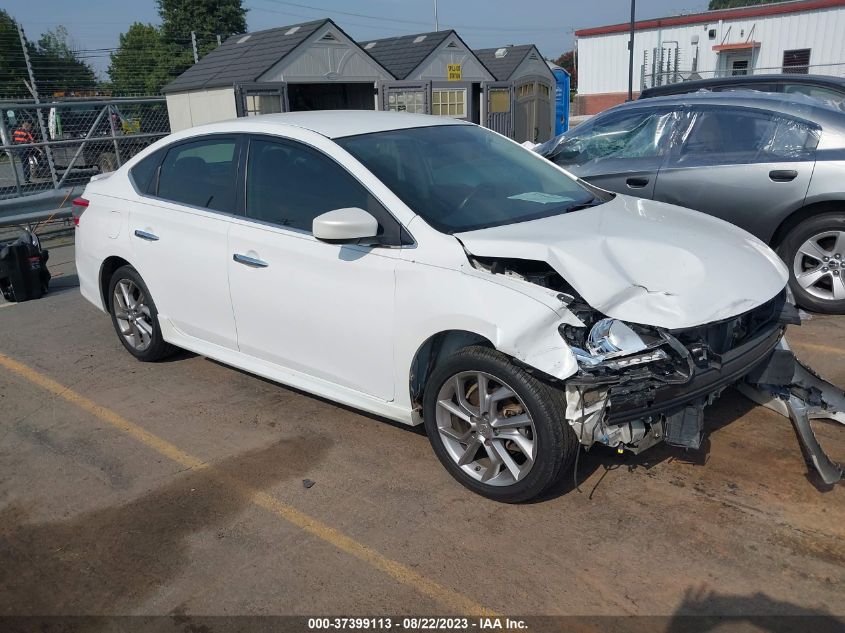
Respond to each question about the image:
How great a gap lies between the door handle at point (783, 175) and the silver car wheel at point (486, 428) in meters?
3.62

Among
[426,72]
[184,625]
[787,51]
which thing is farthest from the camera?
[787,51]

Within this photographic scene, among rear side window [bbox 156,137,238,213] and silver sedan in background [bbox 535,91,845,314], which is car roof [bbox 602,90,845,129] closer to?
silver sedan in background [bbox 535,91,845,314]

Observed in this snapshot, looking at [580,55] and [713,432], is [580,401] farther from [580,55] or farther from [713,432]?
[580,55]

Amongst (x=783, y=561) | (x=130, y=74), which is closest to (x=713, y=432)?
(x=783, y=561)

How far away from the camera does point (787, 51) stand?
113 feet

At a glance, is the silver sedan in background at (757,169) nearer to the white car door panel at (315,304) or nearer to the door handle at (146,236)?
the white car door panel at (315,304)

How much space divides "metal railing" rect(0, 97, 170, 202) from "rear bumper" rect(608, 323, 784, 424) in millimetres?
10179

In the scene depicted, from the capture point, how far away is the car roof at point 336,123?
420 centimetres

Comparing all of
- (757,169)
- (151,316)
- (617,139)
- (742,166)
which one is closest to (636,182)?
(617,139)

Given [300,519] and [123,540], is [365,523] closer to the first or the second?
[300,519]

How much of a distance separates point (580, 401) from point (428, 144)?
196 centimetres

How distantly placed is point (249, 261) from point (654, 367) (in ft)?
7.54

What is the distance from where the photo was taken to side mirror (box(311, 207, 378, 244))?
11.4 feet

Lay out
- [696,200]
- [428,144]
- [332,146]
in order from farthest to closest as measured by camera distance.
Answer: [696,200] < [428,144] < [332,146]
